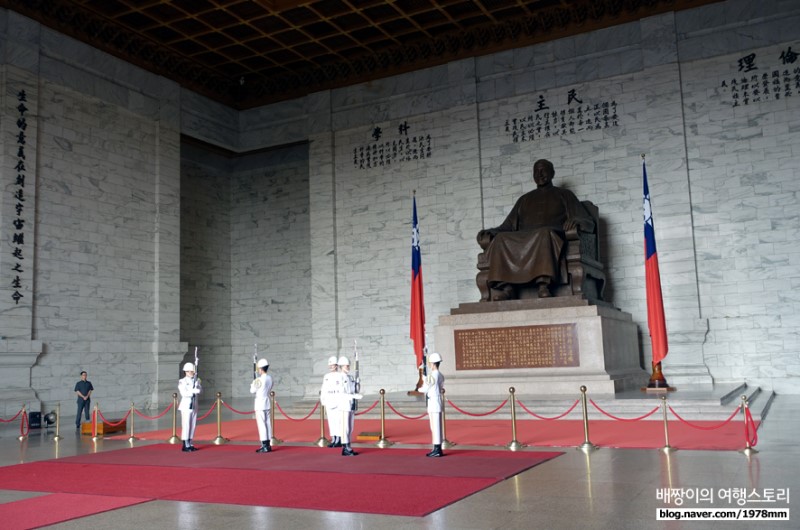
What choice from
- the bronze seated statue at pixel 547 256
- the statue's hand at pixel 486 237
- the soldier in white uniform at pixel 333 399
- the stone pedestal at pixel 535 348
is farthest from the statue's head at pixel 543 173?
the soldier in white uniform at pixel 333 399

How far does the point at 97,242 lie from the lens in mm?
10797

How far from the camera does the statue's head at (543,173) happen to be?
1035 cm

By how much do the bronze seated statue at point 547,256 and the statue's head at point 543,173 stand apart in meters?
0.31

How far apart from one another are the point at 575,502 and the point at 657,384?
537 centimetres

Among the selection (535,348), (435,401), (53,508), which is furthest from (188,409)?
(535,348)

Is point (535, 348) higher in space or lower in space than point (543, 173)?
lower

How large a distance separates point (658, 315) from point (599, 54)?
426 centimetres

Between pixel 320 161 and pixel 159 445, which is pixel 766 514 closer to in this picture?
pixel 159 445

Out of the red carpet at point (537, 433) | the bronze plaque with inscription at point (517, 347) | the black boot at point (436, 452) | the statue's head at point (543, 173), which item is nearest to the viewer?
the black boot at point (436, 452)

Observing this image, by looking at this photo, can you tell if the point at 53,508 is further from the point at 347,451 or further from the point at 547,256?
the point at 547,256

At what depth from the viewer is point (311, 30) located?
38.3 ft

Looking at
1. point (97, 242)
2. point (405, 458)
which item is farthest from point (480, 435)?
point (97, 242)

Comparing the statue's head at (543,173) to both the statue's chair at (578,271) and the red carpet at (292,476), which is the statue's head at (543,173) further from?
the red carpet at (292,476)

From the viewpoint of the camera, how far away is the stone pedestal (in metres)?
8.51
